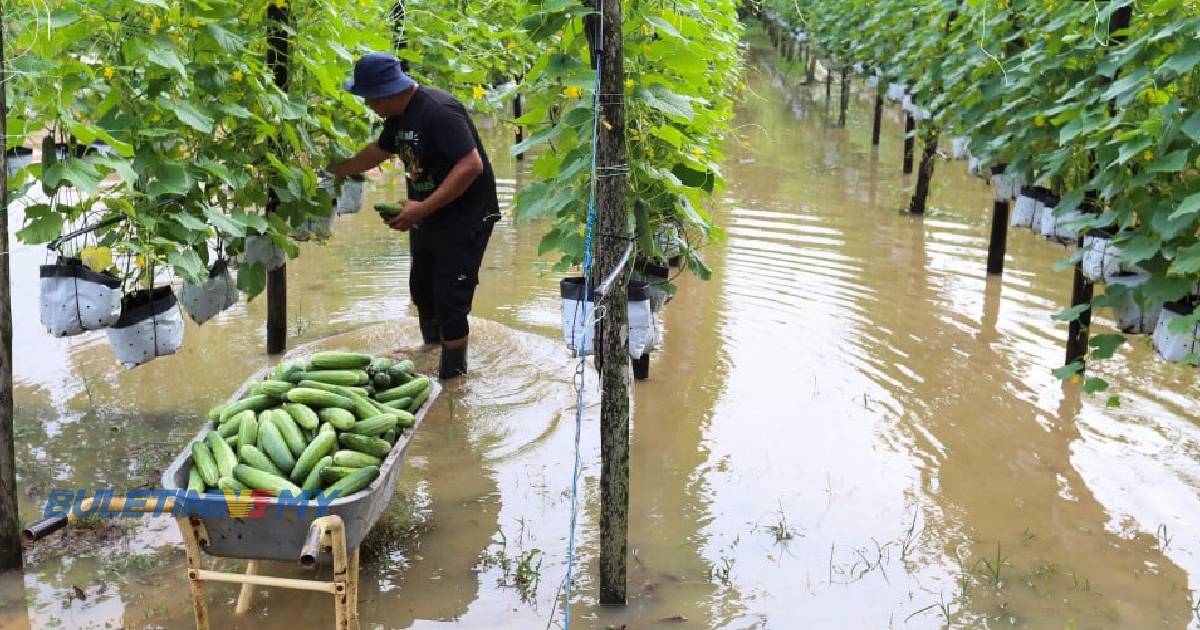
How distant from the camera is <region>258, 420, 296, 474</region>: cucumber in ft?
13.4

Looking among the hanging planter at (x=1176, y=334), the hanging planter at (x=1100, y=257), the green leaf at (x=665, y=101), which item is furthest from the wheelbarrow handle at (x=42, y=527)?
the hanging planter at (x=1100, y=257)

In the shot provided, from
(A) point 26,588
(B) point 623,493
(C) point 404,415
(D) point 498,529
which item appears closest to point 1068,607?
(B) point 623,493

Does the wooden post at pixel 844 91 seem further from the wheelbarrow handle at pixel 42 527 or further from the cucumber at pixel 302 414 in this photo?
the wheelbarrow handle at pixel 42 527

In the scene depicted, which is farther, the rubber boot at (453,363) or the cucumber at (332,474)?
the rubber boot at (453,363)

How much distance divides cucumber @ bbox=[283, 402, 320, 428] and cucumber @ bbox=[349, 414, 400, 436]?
0.15m

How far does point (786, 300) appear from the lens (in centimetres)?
890

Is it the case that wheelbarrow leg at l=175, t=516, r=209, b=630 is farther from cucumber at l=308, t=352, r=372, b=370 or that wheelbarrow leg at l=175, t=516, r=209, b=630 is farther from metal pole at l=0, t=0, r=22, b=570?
cucumber at l=308, t=352, r=372, b=370

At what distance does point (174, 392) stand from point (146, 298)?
1.30m

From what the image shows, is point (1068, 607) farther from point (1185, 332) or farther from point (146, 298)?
point (146, 298)

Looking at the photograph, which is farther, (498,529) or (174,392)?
(174,392)

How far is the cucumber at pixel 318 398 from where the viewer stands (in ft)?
14.6

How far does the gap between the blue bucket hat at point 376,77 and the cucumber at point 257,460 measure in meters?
2.63

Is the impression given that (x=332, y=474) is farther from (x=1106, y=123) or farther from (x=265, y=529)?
(x=1106, y=123)

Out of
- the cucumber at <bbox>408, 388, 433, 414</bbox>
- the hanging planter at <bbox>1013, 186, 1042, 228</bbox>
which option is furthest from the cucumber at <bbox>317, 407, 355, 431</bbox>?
the hanging planter at <bbox>1013, 186, 1042, 228</bbox>
